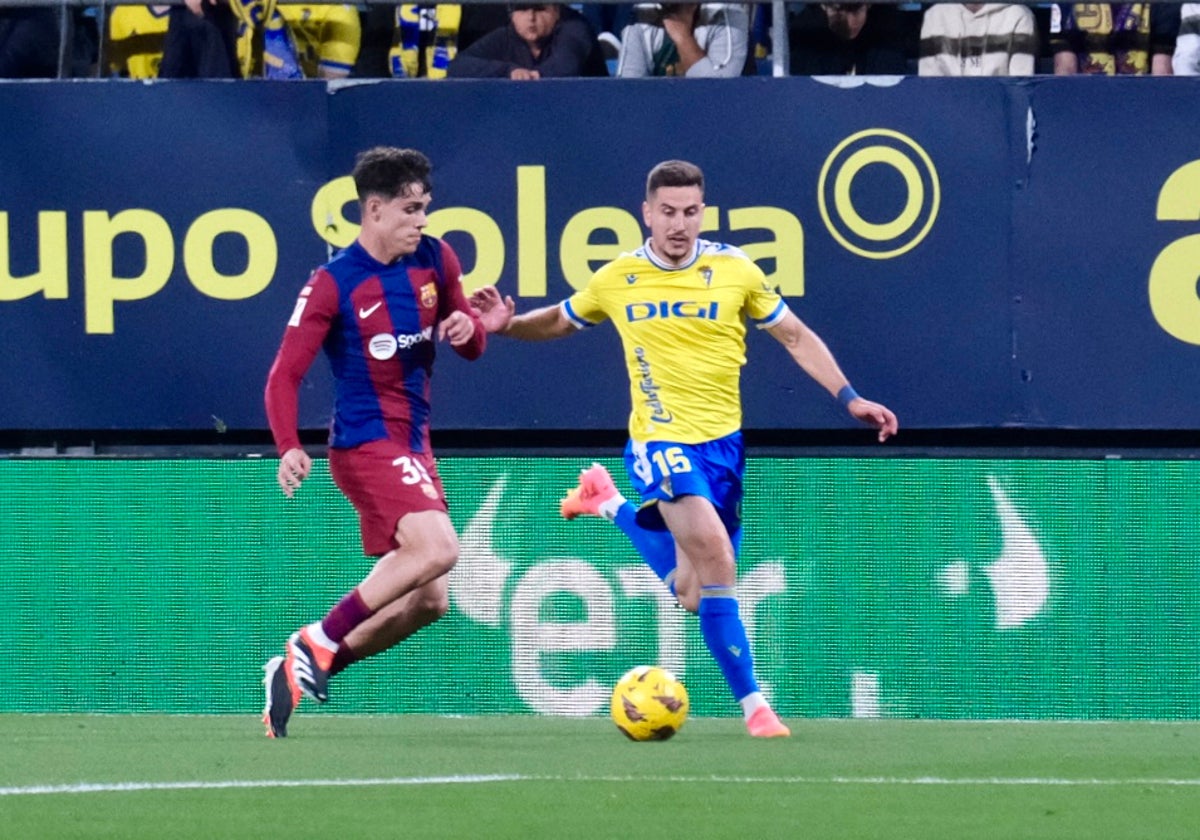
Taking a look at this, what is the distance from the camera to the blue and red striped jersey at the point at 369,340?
327 inches

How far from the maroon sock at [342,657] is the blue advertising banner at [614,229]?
2.76 metres

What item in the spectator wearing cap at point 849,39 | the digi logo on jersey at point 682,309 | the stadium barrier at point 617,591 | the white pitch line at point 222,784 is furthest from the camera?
the spectator wearing cap at point 849,39

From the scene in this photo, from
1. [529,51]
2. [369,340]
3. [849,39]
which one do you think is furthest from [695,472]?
[849,39]

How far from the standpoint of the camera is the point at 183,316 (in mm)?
11227

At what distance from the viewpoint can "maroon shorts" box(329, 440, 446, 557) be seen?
8.37 meters

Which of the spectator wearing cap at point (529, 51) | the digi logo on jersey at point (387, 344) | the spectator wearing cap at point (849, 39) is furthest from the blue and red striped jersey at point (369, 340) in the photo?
the spectator wearing cap at point (849, 39)

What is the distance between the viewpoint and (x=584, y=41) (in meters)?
11.3

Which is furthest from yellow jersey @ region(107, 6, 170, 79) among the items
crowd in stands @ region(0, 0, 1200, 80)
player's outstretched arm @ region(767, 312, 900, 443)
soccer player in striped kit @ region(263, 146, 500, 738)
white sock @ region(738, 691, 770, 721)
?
white sock @ region(738, 691, 770, 721)

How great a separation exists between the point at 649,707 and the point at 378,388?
154 cm

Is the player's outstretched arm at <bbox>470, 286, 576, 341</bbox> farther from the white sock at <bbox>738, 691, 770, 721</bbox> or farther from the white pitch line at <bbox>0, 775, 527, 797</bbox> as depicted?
the white pitch line at <bbox>0, 775, 527, 797</bbox>

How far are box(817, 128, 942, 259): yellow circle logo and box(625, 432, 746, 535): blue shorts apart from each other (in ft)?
7.52

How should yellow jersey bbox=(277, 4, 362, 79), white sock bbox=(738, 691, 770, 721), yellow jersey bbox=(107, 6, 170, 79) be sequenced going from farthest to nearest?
yellow jersey bbox=(107, 6, 170, 79), yellow jersey bbox=(277, 4, 362, 79), white sock bbox=(738, 691, 770, 721)

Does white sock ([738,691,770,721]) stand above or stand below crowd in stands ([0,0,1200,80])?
below

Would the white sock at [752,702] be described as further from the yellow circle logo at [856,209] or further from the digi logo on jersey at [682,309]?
the yellow circle logo at [856,209]
